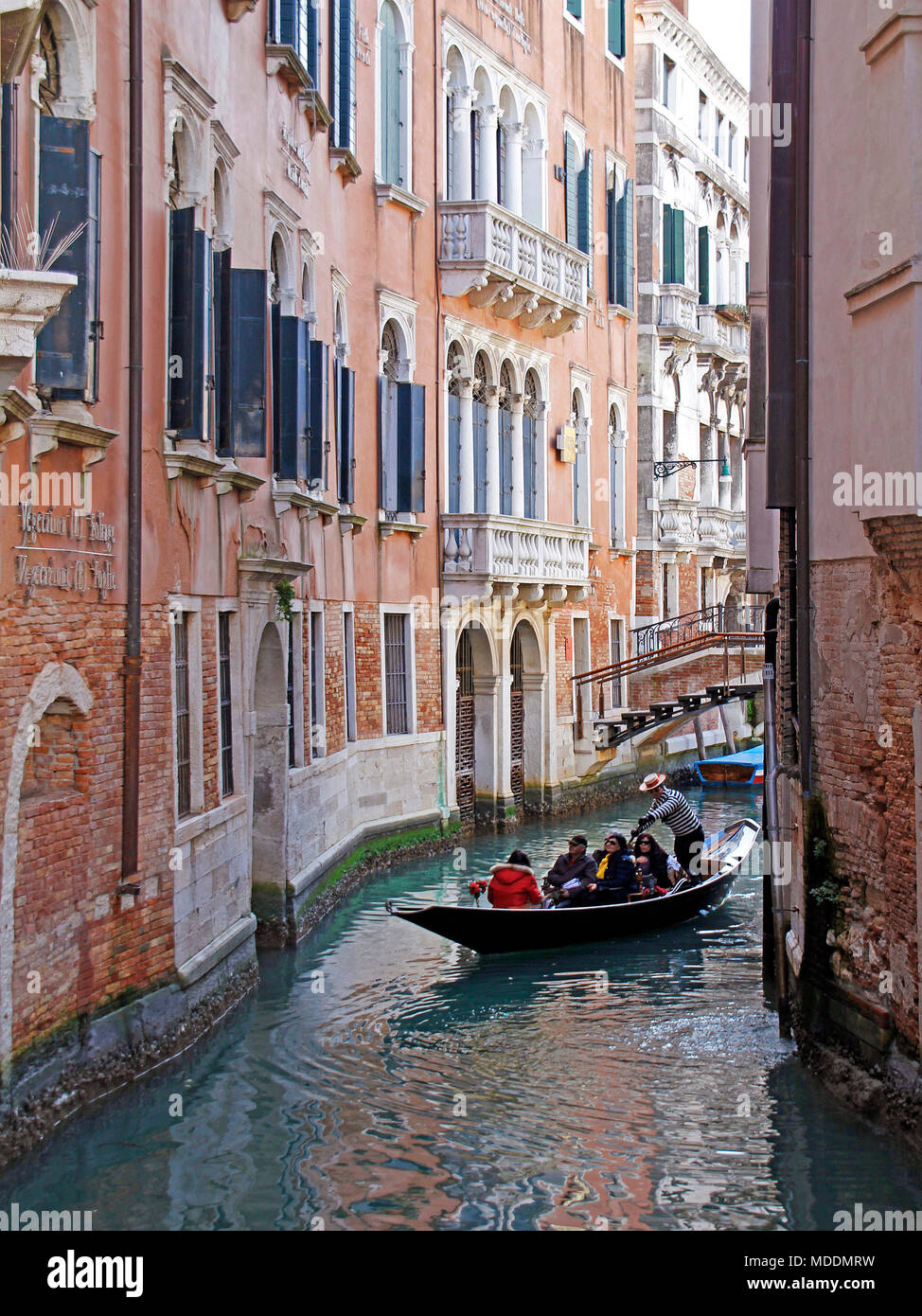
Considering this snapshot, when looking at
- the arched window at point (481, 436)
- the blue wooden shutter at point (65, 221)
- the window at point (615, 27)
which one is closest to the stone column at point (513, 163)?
the arched window at point (481, 436)

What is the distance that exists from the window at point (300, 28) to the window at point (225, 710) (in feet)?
14.8

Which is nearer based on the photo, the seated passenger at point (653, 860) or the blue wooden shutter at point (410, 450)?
the seated passenger at point (653, 860)

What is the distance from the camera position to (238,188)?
37.4 ft

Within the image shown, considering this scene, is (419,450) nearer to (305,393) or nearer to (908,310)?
(305,393)

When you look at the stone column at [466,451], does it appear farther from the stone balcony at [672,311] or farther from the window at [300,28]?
the stone balcony at [672,311]

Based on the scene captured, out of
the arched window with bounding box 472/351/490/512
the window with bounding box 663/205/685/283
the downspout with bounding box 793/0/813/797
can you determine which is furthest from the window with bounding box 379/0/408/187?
the window with bounding box 663/205/685/283

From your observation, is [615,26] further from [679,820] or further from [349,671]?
[679,820]

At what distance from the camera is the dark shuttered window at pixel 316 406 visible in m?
13.1

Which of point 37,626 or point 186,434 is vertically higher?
point 186,434
